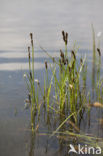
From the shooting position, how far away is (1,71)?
12.0 ft

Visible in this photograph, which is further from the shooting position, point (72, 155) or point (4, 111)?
point (4, 111)

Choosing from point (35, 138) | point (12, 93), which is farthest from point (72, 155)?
point (12, 93)

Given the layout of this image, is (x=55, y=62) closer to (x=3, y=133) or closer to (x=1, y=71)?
(x=3, y=133)

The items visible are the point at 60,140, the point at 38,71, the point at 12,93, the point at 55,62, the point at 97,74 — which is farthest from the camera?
the point at 38,71

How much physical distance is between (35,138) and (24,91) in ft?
3.81

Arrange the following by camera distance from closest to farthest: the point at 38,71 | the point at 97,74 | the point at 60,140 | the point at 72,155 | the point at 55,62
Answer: the point at 72,155 → the point at 60,140 → the point at 55,62 → the point at 97,74 → the point at 38,71

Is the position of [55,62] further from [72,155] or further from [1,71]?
[1,71]

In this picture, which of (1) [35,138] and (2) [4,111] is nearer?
(1) [35,138]

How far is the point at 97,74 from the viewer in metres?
2.33

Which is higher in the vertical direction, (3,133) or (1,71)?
(1,71)

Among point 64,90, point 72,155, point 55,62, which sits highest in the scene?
point 55,62

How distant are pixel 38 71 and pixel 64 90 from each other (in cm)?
144

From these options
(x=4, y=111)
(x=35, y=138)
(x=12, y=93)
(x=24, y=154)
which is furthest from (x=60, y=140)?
(x=12, y=93)

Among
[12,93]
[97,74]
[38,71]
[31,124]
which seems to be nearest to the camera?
[31,124]
